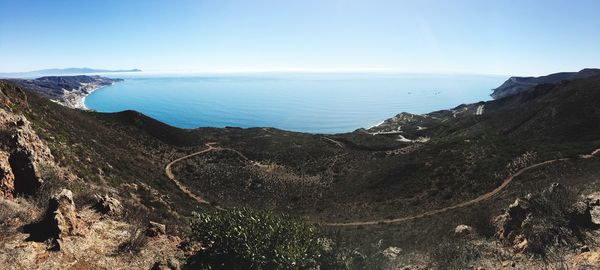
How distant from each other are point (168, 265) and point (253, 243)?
2875mm

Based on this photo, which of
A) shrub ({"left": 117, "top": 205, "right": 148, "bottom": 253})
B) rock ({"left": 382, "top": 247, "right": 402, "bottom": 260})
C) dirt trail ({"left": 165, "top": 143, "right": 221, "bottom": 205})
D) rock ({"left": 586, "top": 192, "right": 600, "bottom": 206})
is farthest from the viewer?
dirt trail ({"left": 165, "top": 143, "right": 221, "bottom": 205})

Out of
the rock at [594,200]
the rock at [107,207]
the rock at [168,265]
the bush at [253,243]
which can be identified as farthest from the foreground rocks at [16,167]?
the rock at [594,200]

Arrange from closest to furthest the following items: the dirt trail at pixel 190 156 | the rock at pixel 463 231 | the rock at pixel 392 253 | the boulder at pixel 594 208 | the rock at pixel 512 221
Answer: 1. the boulder at pixel 594 208
2. the rock at pixel 512 221
3. the rock at pixel 392 253
4. the rock at pixel 463 231
5. the dirt trail at pixel 190 156

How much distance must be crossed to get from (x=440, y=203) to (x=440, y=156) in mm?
15173

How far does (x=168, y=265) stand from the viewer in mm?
11414

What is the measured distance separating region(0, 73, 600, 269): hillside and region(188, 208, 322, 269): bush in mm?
2137

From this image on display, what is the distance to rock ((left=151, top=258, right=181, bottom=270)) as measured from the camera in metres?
11.1

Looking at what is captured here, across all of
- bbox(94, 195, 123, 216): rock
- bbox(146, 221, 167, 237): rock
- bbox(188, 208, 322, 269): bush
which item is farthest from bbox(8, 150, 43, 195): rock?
bbox(188, 208, 322, 269): bush

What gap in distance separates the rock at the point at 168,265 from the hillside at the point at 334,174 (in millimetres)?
836

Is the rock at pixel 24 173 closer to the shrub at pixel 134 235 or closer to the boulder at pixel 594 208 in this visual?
the shrub at pixel 134 235

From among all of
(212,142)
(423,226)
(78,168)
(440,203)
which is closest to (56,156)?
(78,168)

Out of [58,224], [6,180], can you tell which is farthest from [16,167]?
[58,224]

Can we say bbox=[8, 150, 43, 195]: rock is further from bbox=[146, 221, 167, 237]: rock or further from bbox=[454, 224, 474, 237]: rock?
bbox=[454, 224, 474, 237]: rock

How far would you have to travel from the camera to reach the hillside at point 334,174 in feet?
60.5
